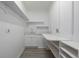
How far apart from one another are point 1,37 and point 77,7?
5.38 feet

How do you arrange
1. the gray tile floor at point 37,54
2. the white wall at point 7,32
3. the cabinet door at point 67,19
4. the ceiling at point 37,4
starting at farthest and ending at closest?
the ceiling at point 37,4 < the gray tile floor at point 37,54 < the cabinet door at point 67,19 < the white wall at point 7,32

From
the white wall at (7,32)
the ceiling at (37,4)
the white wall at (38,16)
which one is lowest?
the white wall at (7,32)

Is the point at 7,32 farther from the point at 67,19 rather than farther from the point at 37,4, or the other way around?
the point at 37,4

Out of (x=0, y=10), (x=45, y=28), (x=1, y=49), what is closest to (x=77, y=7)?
(x=0, y=10)

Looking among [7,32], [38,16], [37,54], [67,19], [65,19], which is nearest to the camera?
[7,32]

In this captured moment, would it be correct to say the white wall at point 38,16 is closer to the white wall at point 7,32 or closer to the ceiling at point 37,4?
the ceiling at point 37,4

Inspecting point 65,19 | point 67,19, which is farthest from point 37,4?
point 67,19

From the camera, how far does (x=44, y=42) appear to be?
631 cm

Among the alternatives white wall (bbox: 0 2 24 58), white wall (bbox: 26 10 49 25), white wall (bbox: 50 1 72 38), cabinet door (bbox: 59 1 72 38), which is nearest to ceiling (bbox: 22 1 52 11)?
white wall (bbox: 26 10 49 25)

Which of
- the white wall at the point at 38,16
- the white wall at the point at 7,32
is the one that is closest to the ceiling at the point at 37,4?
the white wall at the point at 38,16

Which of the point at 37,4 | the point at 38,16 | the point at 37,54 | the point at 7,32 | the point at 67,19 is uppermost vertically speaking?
the point at 37,4

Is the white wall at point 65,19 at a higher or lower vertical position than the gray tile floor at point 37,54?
higher

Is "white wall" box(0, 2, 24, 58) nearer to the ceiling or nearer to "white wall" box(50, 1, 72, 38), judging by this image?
"white wall" box(50, 1, 72, 38)

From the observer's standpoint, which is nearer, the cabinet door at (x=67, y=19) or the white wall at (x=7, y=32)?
the white wall at (x=7, y=32)
